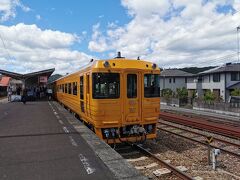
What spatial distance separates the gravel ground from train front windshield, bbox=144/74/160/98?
1.95m

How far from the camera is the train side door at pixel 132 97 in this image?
993 centimetres

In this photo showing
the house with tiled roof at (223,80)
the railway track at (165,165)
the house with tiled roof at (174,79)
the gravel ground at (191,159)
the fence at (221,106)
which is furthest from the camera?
the house with tiled roof at (174,79)

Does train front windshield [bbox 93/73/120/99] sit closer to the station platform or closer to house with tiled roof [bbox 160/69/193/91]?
the station platform

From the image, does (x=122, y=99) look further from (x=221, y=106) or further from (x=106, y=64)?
(x=221, y=106)

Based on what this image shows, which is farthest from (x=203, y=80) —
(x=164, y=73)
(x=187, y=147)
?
(x=187, y=147)

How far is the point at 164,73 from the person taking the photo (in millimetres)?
64812

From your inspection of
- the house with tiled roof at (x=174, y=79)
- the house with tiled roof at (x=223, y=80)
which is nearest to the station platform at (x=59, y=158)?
the house with tiled roof at (x=223, y=80)

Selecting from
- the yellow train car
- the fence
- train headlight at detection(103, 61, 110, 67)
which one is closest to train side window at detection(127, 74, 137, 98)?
the yellow train car

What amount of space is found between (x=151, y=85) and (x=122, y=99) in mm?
1270

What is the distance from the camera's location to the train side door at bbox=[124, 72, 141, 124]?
9.93 meters

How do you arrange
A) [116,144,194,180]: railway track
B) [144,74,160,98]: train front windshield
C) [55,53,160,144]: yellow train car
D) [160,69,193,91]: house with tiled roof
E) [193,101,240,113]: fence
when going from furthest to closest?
[160,69,193,91]: house with tiled roof < [193,101,240,113]: fence < [144,74,160,98]: train front windshield < [55,53,160,144]: yellow train car < [116,144,194,180]: railway track

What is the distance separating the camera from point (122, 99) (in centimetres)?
986

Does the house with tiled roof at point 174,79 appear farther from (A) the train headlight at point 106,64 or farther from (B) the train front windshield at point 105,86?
(A) the train headlight at point 106,64

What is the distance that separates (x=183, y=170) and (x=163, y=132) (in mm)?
7088
